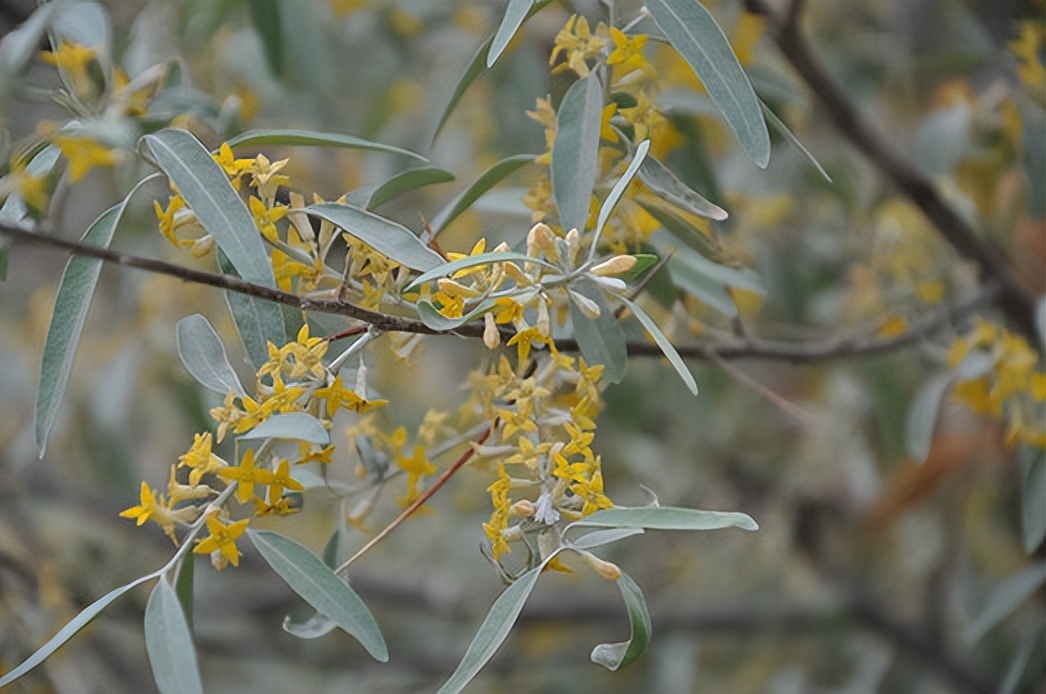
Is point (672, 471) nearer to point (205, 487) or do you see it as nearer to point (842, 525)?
point (842, 525)

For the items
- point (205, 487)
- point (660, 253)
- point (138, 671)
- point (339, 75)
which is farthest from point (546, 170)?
point (138, 671)

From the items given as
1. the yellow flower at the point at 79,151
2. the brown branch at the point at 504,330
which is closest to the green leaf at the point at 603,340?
the brown branch at the point at 504,330

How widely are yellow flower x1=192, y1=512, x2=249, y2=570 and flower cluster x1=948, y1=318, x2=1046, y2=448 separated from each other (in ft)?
1.53

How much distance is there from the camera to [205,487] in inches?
17.1

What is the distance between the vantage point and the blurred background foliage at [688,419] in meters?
0.91

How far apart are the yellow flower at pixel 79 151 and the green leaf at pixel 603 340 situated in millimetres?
244

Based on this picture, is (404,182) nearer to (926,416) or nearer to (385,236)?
(385,236)

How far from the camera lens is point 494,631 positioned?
15.9 inches

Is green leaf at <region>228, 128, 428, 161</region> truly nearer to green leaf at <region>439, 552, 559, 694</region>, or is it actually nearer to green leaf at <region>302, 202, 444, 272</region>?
green leaf at <region>302, 202, 444, 272</region>

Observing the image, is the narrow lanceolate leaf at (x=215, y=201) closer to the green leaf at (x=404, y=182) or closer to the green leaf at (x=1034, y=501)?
the green leaf at (x=404, y=182)

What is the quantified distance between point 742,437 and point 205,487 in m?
1.08

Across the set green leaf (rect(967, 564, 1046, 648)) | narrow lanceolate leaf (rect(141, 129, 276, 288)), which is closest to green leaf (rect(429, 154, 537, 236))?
narrow lanceolate leaf (rect(141, 129, 276, 288))

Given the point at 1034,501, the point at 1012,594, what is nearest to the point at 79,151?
the point at 1034,501

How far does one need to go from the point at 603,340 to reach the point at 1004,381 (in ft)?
1.14
